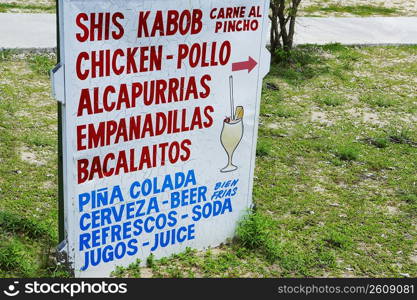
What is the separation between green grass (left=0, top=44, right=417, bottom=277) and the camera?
4.49 metres

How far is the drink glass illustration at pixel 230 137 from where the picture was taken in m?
4.29

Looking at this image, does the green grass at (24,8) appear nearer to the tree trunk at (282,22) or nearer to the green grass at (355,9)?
the tree trunk at (282,22)

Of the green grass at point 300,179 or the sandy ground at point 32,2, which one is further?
the sandy ground at point 32,2

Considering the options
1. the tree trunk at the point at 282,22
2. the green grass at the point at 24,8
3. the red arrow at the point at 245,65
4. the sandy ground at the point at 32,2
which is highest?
the red arrow at the point at 245,65

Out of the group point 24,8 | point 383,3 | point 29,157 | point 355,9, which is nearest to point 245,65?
point 29,157

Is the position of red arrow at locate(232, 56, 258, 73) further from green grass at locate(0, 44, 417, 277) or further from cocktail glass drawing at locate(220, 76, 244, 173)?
green grass at locate(0, 44, 417, 277)

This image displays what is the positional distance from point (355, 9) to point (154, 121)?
9.87m

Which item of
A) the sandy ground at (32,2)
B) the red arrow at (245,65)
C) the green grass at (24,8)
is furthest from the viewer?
the sandy ground at (32,2)

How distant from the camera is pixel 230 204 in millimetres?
4523

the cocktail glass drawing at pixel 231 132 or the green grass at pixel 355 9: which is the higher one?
the cocktail glass drawing at pixel 231 132

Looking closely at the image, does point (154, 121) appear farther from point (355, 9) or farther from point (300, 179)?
point (355, 9)

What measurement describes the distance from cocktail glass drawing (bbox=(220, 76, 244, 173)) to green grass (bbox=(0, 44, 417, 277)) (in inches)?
21.9

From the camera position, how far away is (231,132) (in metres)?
4.32

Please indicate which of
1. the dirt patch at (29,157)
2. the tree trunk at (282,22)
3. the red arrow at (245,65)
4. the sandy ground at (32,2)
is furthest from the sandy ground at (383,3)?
the red arrow at (245,65)
